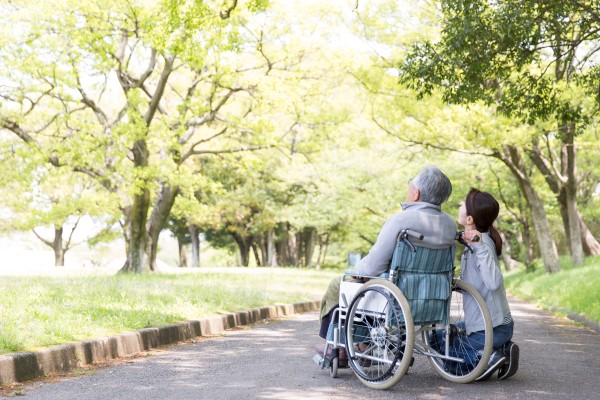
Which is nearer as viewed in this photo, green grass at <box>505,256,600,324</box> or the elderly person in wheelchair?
the elderly person in wheelchair

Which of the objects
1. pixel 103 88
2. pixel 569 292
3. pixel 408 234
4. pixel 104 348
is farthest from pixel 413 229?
pixel 103 88

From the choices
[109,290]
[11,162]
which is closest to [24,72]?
[11,162]

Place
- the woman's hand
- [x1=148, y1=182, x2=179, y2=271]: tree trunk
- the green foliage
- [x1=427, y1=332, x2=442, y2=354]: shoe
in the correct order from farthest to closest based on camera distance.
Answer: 1. [x1=148, y1=182, x2=179, y2=271]: tree trunk
2. the green foliage
3. [x1=427, y1=332, x2=442, y2=354]: shoe
4. the woman's hand

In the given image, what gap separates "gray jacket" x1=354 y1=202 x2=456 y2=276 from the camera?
197 inches

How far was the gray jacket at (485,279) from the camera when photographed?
17.3 ft

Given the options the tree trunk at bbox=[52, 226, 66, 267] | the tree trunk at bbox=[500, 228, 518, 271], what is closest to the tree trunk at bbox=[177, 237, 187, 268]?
the tree trunk at bbox=[52, 226, 66, 267]

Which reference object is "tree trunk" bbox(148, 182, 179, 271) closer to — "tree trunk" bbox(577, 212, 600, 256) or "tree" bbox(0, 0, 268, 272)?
"tree" bbox(0, 0, 268, 272)

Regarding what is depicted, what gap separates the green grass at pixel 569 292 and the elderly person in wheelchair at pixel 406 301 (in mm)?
5709

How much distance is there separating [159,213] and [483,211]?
1717cm

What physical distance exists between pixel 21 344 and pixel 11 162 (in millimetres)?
18976

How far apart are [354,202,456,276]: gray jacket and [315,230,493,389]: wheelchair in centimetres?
7

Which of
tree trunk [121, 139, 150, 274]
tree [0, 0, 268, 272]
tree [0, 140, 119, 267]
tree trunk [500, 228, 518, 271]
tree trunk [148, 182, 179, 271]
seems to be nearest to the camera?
tree [0, 0, 268, 272]

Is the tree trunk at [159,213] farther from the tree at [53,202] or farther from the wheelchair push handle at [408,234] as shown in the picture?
the wheelchair push handle at [408,234]

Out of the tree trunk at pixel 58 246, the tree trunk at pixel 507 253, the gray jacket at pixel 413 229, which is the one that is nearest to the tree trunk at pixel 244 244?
the tree trunk at pixel 58 246
